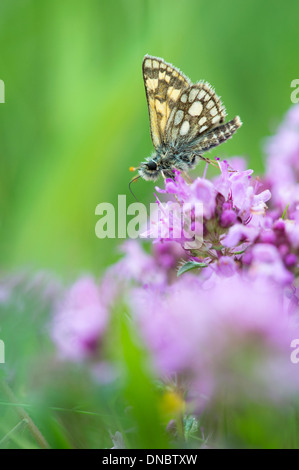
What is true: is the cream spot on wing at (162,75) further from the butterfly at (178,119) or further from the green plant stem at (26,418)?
the green plant stem at (26,418)

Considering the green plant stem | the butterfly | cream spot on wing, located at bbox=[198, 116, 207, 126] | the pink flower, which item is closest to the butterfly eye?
the butterfly

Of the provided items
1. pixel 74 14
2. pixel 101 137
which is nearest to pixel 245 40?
pixel 74 14

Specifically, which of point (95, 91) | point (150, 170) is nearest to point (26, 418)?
point (150, 170)

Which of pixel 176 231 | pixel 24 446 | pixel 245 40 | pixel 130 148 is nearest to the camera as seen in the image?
pixel 24 446

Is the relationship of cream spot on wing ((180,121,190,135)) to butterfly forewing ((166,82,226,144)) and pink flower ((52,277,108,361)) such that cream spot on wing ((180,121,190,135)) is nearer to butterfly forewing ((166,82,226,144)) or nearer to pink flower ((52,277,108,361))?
butterfly forewing ((166,82,226,144))

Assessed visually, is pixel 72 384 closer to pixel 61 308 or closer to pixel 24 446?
pixel 24 446

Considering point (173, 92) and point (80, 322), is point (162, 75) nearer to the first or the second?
point (173, 92)
